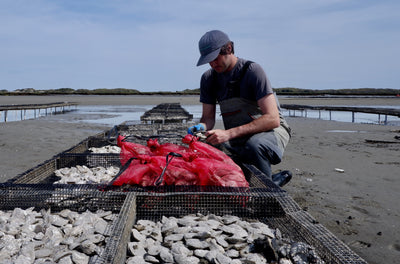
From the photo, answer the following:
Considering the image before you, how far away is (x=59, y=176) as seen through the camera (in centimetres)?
439

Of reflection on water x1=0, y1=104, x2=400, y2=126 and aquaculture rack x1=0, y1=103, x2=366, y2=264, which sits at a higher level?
reflection on water x1=0, y1=104, x2=400, y2=126

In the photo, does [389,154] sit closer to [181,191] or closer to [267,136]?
[267,136]

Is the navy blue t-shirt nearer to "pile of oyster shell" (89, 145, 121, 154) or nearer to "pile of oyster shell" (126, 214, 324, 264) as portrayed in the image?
"pile of oyster shell" (126, 214, 324, 264)

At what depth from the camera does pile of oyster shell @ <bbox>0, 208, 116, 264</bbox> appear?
7.01 ft

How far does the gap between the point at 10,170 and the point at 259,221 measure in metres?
5.41

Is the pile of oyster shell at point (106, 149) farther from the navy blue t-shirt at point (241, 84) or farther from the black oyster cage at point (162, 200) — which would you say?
the black oyster cage at point (162, 200)

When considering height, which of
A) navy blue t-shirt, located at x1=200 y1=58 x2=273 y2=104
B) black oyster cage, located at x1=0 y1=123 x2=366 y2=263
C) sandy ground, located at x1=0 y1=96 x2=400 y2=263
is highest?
navy blue t-shirt, located at x1=200 y1=58 x2=273 y2=104

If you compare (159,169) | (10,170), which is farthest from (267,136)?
(10,170)

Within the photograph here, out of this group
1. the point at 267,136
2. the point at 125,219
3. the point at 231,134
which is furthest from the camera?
the point at 267,136

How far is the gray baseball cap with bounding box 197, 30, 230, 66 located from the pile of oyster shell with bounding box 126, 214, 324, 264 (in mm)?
1802

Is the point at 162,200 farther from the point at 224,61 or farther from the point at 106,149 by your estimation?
the point at 106,149

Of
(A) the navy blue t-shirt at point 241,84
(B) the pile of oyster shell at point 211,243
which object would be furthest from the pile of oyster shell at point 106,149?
(B) the pile of oyster shell at point 211,243

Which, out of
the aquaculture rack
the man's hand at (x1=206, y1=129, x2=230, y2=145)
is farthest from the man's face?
the aquaculture rack

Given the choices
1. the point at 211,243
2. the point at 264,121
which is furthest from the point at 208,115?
the point at 211,243
